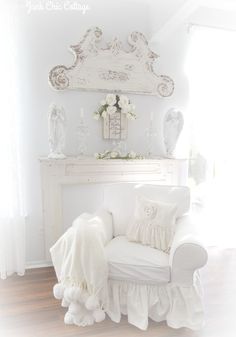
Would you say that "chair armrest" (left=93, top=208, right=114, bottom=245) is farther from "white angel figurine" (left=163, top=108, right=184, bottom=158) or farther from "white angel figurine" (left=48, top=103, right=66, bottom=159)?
"white angel figurine" (left=163, top=108, right=184, bottom=158)

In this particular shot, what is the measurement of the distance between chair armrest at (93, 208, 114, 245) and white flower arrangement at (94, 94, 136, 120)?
3.04ft

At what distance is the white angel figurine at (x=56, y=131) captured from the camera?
2402 mm

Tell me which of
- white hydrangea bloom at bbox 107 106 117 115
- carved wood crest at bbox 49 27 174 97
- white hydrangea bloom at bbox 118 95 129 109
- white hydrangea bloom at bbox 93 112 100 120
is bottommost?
white hydrangea bloom at bbox 93 112 100 120

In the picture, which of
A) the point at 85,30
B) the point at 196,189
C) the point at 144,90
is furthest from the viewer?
the point at 196,189

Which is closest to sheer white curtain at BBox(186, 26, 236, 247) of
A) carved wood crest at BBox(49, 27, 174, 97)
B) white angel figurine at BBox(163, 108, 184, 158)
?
white angel figurine at BBox(163, 108, 184, 158)

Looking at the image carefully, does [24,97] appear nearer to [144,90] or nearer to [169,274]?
[144,90]

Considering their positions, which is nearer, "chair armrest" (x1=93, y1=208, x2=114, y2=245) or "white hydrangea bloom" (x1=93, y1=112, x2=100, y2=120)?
"chair armrest" (x1=93, y1=208, x2=114, y2=245)

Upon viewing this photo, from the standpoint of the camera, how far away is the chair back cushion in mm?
2252

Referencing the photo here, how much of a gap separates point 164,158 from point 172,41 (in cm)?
120

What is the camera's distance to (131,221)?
2.13m

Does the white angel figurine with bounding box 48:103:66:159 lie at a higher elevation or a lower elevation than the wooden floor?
higher

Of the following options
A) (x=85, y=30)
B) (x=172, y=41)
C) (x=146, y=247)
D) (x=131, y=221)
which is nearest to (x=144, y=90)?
(x=172, y=41)

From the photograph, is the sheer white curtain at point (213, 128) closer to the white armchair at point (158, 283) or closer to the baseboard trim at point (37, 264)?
the white armchair at point (158, 283)

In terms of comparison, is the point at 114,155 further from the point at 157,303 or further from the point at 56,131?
the point at 157,303
